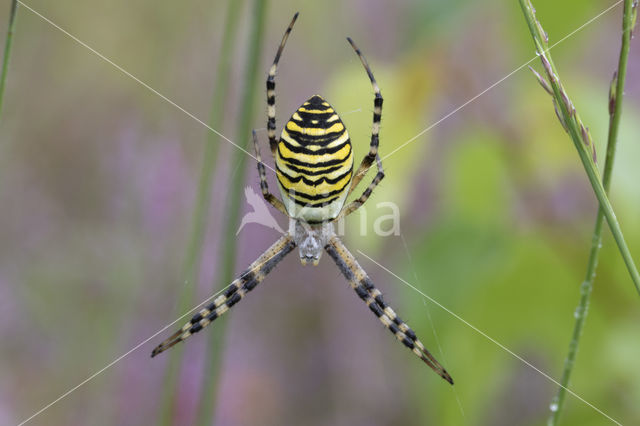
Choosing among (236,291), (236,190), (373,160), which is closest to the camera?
(236,190)

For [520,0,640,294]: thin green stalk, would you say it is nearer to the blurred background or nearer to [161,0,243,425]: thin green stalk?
the blurred background

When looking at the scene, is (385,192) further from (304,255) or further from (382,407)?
(382,407)

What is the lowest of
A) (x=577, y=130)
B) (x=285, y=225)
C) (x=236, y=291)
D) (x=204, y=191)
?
(x=236, y=291)

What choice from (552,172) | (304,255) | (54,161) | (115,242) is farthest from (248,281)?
(54,161)

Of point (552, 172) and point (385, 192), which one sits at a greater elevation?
point (552, 172)

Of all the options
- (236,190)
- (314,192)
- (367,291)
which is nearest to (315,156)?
(314,192)

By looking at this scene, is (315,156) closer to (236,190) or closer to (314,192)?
(314,192)
